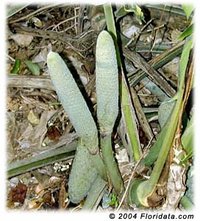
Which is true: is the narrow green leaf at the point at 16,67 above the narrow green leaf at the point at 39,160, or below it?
above

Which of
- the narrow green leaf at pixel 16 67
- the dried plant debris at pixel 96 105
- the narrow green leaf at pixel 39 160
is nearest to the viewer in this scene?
the dried plant debris at pixel 96 105

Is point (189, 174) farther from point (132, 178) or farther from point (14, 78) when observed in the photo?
point (14, 78)

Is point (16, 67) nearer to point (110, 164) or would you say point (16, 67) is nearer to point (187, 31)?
point (110, 164)

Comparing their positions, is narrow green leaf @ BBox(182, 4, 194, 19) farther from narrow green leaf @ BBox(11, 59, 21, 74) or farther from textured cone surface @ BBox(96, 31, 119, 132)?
narrow green leaf @ BBox(11, 59, 21, 74)

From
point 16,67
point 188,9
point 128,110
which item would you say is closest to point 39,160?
point 128,110

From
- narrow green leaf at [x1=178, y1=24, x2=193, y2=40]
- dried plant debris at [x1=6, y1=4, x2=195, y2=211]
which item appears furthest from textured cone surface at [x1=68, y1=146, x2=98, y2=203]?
narrow green leaf at [x1=178, y1=24, x2=193, y2=40]

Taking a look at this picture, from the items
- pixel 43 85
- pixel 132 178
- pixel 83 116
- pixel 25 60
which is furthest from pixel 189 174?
pixel 25 60

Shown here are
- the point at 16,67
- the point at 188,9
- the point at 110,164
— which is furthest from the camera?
the point at 16,67

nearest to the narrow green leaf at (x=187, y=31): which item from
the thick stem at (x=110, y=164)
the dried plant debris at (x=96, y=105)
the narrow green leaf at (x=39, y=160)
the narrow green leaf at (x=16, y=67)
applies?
the dried plant debris at (x=96, y=105)

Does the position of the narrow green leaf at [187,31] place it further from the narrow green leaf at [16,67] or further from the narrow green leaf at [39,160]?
the narrow green leaf at [16,67]
